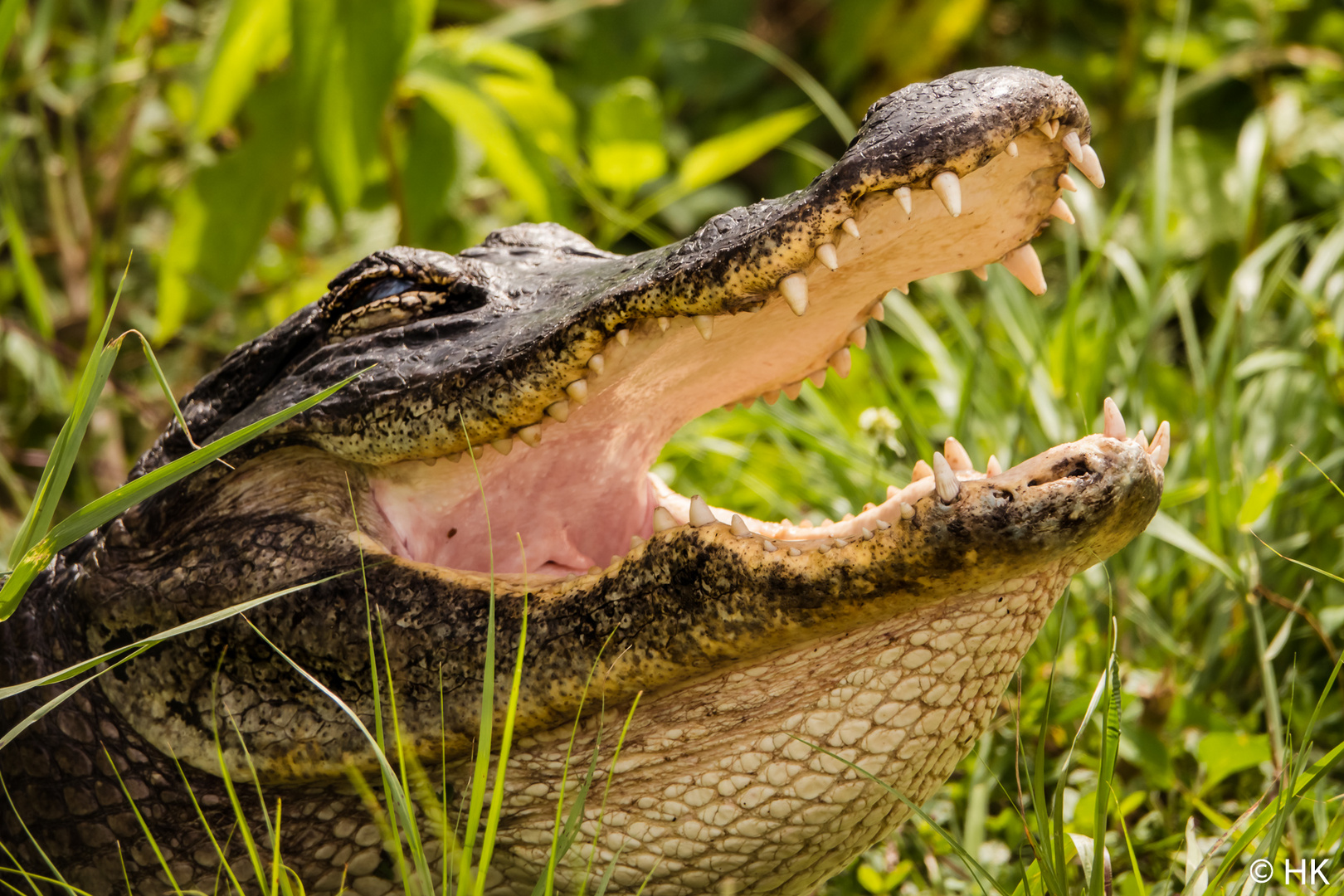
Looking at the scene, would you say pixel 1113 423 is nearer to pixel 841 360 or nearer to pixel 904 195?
pixel 904 195

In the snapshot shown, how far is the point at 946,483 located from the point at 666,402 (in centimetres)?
75

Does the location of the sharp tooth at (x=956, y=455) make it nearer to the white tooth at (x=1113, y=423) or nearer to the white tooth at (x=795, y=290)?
the white tooth at (x=1113, y=423)

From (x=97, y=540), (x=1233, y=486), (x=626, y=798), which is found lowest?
(x=1233, y=486)

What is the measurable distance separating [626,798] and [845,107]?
14.3 feet

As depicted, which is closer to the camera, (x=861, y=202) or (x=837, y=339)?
(x=861, y=202)

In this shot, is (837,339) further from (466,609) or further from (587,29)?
(587,29)

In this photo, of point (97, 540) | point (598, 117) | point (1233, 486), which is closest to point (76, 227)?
point (598, 117)

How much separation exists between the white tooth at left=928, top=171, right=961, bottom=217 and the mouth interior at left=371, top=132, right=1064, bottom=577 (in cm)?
5

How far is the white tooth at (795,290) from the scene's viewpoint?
1.40 meters

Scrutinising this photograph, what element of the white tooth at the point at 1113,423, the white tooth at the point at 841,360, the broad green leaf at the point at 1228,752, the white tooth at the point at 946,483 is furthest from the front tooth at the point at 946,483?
the broad green leaf at the point at 1228,752

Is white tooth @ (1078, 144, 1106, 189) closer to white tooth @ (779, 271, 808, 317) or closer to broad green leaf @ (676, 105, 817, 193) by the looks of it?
white tooth @ (779, 271, 808, 317)

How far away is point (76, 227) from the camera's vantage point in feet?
13.8

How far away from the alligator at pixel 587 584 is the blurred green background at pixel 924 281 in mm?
326

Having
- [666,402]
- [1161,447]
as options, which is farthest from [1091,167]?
[666,402]
